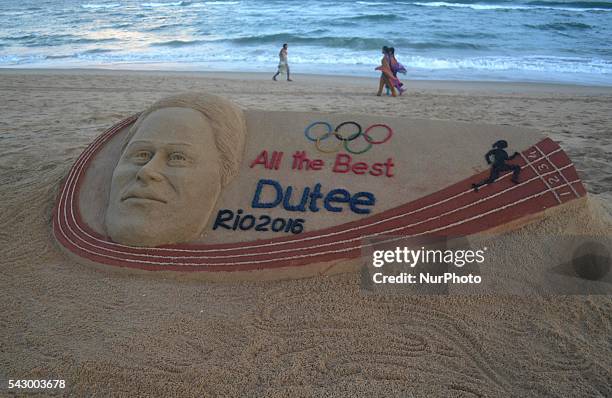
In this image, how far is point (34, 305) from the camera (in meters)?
3.10

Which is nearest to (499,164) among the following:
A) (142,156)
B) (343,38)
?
(142,156)

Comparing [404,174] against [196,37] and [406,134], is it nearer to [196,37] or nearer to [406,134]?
[406,134]

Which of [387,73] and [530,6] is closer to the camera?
[387,73]

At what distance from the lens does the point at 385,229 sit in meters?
3.41

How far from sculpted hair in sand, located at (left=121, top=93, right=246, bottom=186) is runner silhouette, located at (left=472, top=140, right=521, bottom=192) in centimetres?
193

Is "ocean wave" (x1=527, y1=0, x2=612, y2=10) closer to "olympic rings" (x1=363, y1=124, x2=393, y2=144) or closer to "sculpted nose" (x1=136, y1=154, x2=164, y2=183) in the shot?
"olympic rings" (x1=363, y1=124, x2=393, y2=144)

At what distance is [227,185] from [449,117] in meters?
5.01

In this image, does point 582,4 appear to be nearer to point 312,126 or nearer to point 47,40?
point 47,40

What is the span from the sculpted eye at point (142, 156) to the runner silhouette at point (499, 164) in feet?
8.18

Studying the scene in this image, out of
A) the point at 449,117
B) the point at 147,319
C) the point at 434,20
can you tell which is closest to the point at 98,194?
the point at 147,319

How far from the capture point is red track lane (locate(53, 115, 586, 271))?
333 cm

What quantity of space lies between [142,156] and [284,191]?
1.13 m

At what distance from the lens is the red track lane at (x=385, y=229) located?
333cm

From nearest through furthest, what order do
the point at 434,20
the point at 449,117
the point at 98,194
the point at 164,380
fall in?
1. the point at 164,380
2. the point at 98,194
3. the point at 449,117
4. the point at 434,20
